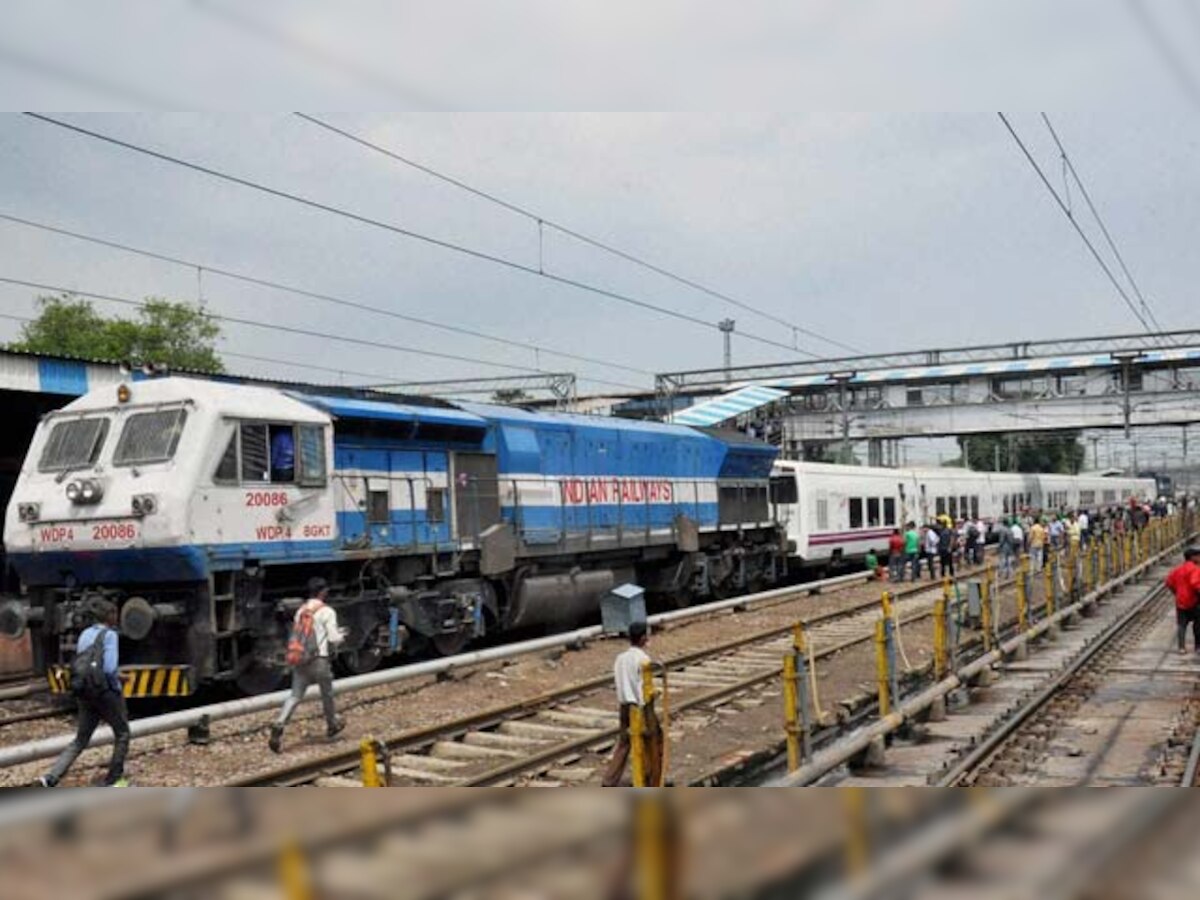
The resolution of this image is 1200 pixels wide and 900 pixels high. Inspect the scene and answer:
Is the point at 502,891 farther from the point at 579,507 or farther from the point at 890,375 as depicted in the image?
the point at 579,507

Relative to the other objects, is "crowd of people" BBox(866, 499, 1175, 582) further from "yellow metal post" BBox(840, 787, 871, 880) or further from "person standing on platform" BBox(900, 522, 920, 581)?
"yellow metal post" BBox(840, 787, 871, 880)

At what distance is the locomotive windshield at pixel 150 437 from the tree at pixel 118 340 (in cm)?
60

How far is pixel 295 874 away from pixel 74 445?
981 centimetres

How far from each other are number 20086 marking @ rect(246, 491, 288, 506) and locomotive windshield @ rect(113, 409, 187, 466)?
2.51ft

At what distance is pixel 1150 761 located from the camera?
8.03 meters

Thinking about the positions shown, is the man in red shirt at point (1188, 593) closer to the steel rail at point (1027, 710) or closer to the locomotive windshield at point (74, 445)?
the steel rail at point (1027, 710)

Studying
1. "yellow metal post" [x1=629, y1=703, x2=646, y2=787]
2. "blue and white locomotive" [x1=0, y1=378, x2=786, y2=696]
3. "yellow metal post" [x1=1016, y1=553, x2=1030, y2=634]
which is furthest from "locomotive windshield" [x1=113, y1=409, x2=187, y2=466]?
"yellow metal post" [x1=1016, y1=553, x2=1030, y2=634]

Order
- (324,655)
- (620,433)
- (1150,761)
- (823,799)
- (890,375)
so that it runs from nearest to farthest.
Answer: (823,799) < (890,375) < (1150,761) < (324,655) < (620,433)

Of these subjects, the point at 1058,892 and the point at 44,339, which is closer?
the point at 1058,892

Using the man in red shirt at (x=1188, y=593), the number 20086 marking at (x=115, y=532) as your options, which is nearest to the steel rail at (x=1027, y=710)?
the man in red shirt at (x=1188, y=593)

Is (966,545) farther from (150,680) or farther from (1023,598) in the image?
(150,680)

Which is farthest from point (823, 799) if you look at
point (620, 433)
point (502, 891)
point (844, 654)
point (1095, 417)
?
point (620, 433)

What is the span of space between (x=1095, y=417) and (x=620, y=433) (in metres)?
8.77

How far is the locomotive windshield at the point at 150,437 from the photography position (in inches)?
372
